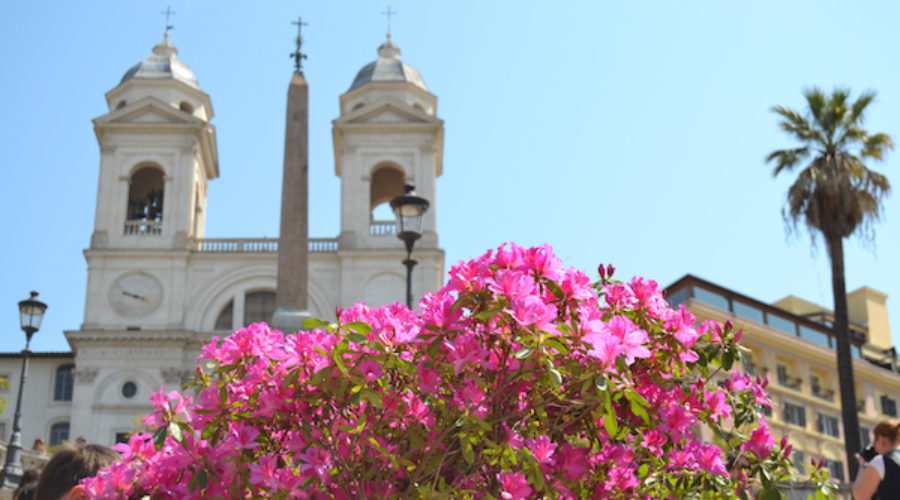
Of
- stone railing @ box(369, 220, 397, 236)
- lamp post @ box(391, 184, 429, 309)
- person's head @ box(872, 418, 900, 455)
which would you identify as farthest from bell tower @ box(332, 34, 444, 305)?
person's head @ box(872, 418, 900, 455)

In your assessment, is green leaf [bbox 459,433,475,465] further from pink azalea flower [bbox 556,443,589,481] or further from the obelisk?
the obelisk

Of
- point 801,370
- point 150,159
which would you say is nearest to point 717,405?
point 150,159

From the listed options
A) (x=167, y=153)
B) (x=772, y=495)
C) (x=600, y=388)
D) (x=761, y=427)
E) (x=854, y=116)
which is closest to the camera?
(x=600, y=388)

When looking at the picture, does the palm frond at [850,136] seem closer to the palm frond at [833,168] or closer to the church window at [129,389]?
the palm frond at [833,168]

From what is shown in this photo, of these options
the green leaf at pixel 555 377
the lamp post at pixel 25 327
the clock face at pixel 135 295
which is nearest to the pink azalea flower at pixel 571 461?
the green leaf at pixel 555 377

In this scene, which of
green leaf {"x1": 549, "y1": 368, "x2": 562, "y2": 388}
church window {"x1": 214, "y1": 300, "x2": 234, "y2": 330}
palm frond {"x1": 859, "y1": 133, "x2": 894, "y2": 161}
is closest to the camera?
green leaf {"x1": 549, "y1": 368, "x2": 562, "y2": 388}

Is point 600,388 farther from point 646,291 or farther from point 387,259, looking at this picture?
point 387,259

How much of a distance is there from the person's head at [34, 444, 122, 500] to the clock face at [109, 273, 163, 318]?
4521 cm

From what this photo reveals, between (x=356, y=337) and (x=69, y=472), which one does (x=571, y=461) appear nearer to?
(x=356, y=337)

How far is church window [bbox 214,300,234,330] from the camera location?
49666 mm

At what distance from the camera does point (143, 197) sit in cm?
5309

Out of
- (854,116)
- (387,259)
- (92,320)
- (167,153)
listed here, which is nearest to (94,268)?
(92,320)

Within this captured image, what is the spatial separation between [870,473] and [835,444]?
49761mm

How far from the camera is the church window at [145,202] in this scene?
50219mm
